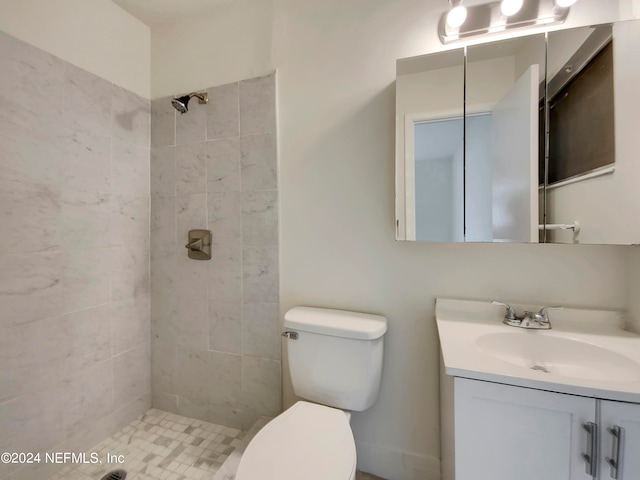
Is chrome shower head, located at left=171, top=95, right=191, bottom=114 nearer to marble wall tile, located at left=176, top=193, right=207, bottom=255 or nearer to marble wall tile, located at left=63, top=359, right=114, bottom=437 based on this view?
marble wall tile, located at left=176, top=193, right=207, bottom=255

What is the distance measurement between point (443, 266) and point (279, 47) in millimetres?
1348

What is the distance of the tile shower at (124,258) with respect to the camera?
3.75ft

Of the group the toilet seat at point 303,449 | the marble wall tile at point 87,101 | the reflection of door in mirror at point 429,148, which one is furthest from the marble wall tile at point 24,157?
the reflection of door in mirror at point 429,148

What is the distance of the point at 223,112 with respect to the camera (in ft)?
4.94

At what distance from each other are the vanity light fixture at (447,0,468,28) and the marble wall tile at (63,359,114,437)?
229 centimetres

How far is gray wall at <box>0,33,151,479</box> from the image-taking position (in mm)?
1117

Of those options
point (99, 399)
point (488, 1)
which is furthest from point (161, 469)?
point (488, 1)

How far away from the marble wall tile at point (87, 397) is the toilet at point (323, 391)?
1009 mm

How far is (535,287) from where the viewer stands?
109cm

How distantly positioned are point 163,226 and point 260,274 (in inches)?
27.9

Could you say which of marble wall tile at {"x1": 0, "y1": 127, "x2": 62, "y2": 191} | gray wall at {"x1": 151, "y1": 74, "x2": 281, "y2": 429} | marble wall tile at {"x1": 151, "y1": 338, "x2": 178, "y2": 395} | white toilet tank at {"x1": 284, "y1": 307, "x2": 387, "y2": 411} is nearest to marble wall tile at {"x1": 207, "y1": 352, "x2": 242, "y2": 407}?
gray wall at {"x1": 151, "y1": 74, "x2": 281, "y2": 429}

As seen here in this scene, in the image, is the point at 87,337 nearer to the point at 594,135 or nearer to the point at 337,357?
the point at 337,357

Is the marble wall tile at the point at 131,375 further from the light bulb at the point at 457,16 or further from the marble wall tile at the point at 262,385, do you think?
the light bulb at the point at 457,16

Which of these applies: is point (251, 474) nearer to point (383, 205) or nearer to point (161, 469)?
point (161, 469)
